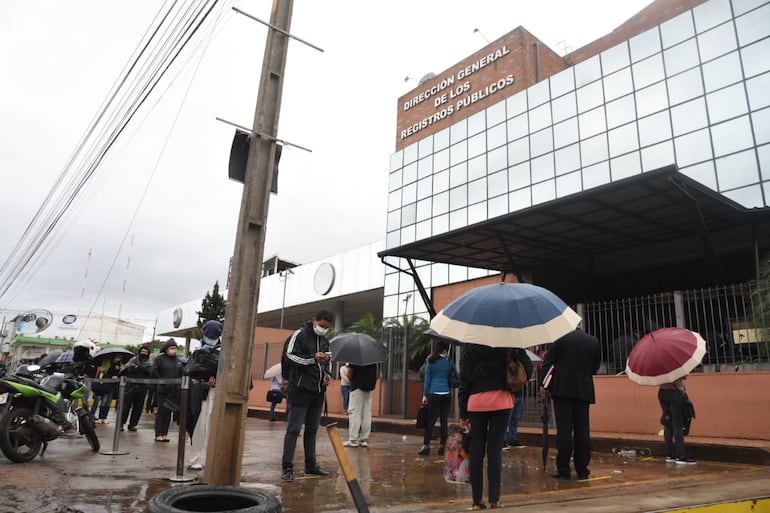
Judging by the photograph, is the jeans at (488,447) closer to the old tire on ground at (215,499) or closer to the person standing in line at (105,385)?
the old tire on ground at (215,499)

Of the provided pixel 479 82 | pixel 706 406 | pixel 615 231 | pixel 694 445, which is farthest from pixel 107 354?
pixel 479 82

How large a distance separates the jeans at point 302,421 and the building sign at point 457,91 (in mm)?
25604

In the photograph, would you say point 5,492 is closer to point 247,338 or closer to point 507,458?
point 247,338

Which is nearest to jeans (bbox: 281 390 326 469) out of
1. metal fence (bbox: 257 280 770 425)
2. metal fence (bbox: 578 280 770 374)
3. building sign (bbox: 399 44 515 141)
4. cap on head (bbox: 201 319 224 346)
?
cap on head (bbox: 201 319 224 346)

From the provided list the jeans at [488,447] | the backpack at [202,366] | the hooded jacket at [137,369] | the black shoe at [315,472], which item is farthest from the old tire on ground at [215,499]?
the hooded jacket at [137,369]

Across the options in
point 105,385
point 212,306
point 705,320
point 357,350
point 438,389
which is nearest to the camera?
point 438,389

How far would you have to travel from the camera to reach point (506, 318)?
452cm

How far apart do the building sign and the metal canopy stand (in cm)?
1255

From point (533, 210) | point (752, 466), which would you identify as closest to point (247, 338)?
point (752, 466)

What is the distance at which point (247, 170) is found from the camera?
5504 mm

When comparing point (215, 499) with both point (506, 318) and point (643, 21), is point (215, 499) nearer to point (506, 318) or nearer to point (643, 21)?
point (506, 318)

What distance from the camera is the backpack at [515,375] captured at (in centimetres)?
453

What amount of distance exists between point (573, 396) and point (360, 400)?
3.73m

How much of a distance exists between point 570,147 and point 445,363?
1756 centimetres
